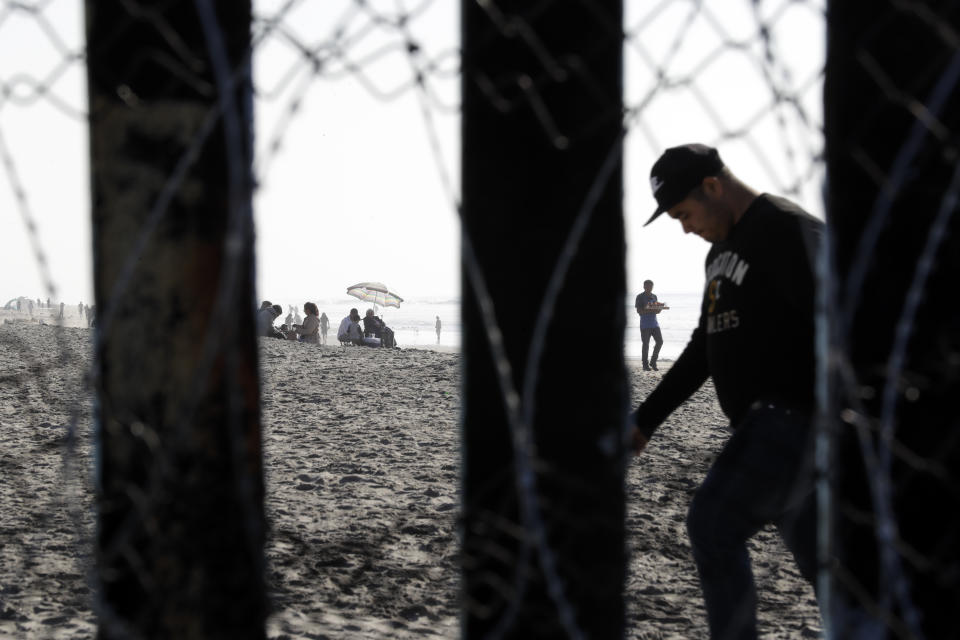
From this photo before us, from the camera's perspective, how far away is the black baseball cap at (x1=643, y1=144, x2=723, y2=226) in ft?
8.23

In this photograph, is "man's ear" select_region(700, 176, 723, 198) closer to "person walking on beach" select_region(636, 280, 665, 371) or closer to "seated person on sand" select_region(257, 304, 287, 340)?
"person walking on beach" select_region(636, 280, 665, 371)

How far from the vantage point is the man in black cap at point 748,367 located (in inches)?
89.4

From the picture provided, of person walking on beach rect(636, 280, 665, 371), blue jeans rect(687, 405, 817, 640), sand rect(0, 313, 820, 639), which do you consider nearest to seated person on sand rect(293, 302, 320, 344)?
person walking on beach rect(636, 280, 665, 371)

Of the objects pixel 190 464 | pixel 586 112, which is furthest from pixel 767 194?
pixel 190 464

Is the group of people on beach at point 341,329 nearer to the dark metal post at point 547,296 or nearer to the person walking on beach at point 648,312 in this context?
the person walking on beach at point 648,312

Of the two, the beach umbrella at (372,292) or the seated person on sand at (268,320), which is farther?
the beach umbrella at (372,292)

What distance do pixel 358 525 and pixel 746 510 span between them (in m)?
2.61

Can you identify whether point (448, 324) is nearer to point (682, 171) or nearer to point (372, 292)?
point (372, 292)

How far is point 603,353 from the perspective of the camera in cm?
150

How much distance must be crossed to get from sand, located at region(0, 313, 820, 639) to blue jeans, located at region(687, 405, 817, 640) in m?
0.93

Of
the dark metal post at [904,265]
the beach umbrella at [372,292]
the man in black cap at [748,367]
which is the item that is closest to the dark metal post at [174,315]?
the dark metal post at [904,265]

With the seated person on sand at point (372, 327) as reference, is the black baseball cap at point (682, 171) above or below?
above

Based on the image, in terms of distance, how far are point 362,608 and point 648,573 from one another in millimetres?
1175

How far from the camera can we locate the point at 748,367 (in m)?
2.42
